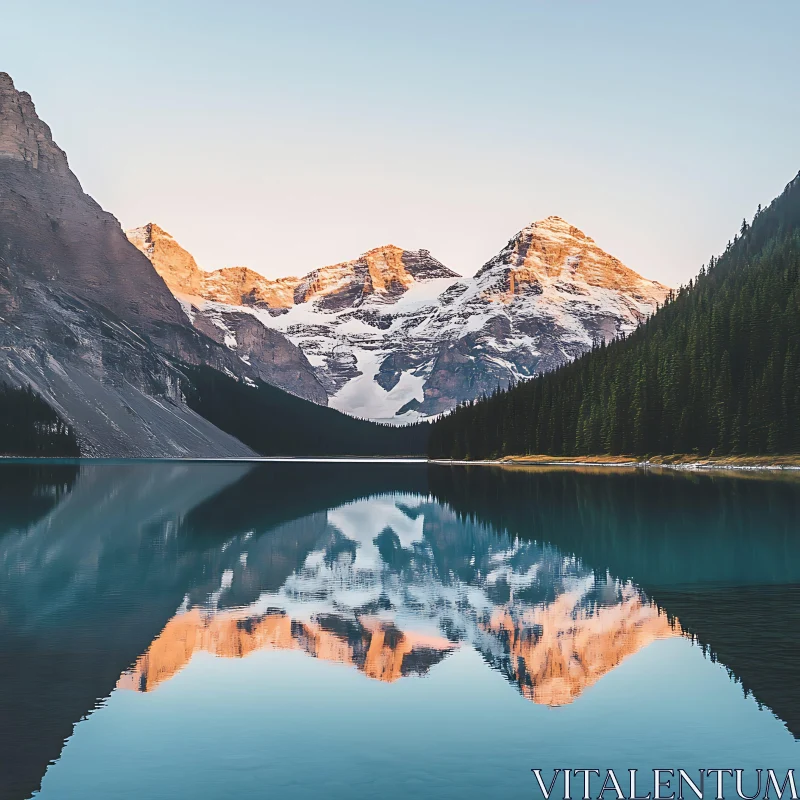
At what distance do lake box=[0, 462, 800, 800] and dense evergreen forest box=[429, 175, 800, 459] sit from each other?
248ft

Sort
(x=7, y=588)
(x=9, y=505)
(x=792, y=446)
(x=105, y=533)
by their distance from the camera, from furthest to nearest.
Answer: (x=792, y=446) < (x=9, y=505) < (x=105, y=533) < (x=7, y=588)

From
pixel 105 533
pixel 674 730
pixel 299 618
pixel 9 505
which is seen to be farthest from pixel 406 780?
pixel 9 505

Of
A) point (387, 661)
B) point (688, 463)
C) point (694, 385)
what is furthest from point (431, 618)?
point (694, 385)

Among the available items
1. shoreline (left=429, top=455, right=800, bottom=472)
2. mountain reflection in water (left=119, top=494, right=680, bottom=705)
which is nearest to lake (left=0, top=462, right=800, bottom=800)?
mountain reflection in water (left=119, top=494, right=680, bottom=705)

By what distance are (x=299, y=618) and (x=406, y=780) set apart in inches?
503

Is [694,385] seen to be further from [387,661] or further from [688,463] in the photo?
[387,661]

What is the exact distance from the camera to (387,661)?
66.4 ft

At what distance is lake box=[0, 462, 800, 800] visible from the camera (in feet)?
45.0

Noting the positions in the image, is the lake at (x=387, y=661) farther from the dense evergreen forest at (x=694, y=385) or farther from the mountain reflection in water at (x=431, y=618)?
the dense evergreen forest at (x=694, y=385)

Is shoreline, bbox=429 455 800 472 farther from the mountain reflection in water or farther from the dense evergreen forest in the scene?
the mountain reflection in water

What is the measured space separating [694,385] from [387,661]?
373ft

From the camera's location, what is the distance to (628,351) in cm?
16075

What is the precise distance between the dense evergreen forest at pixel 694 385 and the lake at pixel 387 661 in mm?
75479

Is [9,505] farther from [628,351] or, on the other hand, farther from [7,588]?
[628,351]
